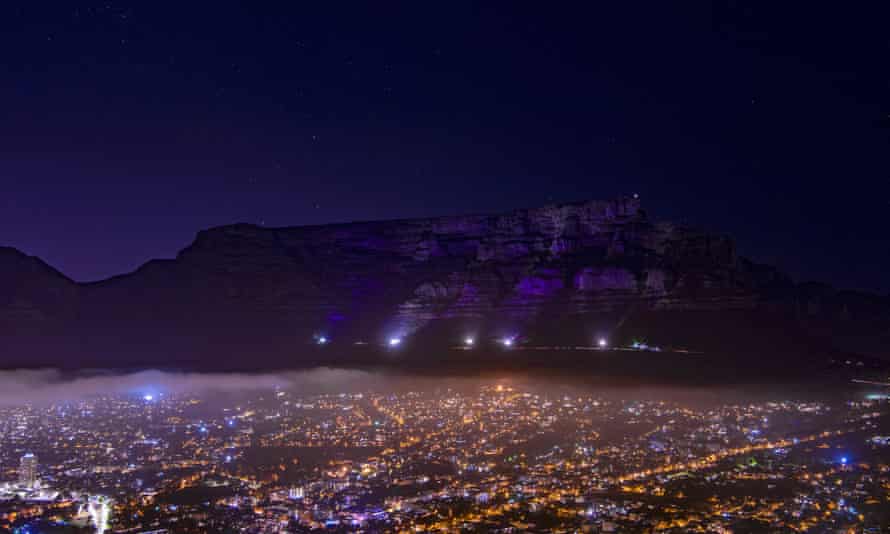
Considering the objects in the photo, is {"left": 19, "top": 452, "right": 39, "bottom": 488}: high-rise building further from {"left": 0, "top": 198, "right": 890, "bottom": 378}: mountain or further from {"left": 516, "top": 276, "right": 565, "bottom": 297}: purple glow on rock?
{"left": 516, "top": 276, "right": 565, "bottom": 297}: purple glow on rock

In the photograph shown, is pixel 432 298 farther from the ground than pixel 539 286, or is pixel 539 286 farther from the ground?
pixel 539 286

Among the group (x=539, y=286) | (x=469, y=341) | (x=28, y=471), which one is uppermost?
(x=539, y=286)

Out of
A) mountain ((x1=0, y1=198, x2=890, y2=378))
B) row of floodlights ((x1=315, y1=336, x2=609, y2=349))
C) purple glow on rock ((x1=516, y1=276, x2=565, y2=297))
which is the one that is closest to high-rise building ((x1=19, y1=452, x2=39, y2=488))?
mountain ((x1=0, y1=198, x2=890, y2=378))

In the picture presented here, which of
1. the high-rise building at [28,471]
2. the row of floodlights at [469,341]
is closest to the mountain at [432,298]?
the row of floodlights at [469,341]

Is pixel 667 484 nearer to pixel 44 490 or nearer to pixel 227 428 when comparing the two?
pixel 44 490

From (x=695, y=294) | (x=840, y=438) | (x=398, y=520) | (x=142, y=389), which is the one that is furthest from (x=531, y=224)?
(x=398, y=520)

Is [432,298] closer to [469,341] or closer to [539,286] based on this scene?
[469,341]

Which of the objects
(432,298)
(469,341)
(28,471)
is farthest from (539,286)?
(28,471)
